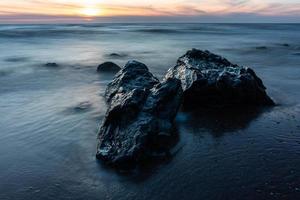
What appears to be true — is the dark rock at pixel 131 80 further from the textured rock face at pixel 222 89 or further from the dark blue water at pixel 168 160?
the textured rock face at pixel 222 89

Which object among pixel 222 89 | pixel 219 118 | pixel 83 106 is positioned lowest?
pixel 83 106

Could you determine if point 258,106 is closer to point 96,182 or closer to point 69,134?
point 69,134

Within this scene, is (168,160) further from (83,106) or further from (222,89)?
(83,106)

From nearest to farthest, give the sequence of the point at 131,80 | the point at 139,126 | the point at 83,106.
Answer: the point at 139,126, the point at 131,80, the point at 83,106

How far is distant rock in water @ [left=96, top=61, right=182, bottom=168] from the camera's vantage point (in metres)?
8.95

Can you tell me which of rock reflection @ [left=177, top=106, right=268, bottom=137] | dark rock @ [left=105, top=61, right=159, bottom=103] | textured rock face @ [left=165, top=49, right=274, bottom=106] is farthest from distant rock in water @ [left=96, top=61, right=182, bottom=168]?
dark rock @ [left=105, top=61, right=159, bottom=103]

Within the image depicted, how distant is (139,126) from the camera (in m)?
9.58

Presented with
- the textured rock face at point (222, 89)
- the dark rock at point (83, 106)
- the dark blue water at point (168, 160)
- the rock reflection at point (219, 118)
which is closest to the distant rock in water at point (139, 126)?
the dark blue water at point (168, 160)

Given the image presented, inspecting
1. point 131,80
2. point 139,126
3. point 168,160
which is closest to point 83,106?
point 131,80

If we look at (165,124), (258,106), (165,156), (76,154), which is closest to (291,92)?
(258,106)

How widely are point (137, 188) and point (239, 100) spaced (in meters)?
6.96

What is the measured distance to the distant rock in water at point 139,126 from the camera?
895 centimetres

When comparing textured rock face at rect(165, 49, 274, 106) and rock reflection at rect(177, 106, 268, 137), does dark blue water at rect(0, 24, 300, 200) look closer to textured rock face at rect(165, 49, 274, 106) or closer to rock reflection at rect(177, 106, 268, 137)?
rock reflection at rect(177, 106, 268, 137)

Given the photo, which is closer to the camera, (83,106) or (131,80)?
(131,80)
